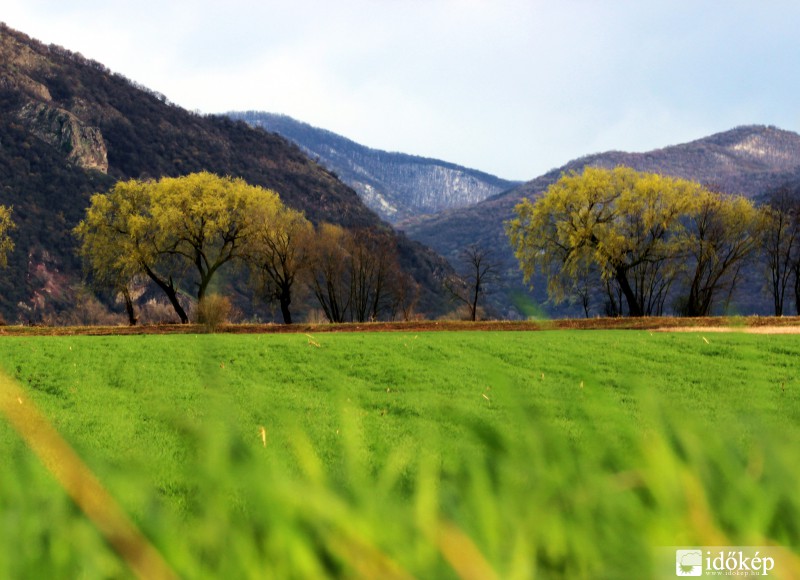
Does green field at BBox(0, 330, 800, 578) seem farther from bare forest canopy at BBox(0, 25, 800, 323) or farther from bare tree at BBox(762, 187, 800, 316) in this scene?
bare forest canopy at BBox(0, 25, 800, 323)

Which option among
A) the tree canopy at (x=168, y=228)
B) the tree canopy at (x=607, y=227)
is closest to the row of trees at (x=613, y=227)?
the tree canopy at (x=607, y=227)

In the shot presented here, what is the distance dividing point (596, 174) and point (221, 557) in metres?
45.9

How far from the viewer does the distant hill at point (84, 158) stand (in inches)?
3671

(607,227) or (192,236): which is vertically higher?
(192,236)

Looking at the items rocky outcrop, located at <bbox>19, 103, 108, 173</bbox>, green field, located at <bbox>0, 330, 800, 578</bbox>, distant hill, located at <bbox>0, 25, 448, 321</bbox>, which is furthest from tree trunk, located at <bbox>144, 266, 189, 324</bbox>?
rocky outcrop, located at <bbox>19, 103, 108, 173</bbox>

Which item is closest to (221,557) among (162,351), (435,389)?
(435,389)

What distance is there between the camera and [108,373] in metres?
15.0

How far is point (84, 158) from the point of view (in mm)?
111188

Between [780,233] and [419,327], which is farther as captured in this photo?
[780,233]

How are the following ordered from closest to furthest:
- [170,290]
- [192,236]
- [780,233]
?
1. [192,236]
2. [170,290]
3. [780,233]

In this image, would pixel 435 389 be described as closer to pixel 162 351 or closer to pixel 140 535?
pixel 162 351

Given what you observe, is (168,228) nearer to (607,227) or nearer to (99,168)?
(607,227)

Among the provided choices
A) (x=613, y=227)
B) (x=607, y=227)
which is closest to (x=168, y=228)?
(x=607, y=227)

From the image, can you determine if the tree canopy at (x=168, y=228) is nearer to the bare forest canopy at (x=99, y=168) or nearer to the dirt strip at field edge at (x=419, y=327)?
the dirt strip at field edge at (x=419, y=327)
